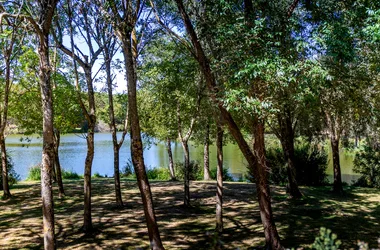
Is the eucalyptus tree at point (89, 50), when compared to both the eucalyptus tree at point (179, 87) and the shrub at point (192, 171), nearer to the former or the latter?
the eucalyptus tree at point (179, 87)

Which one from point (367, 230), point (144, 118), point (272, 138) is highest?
point (144, 118)

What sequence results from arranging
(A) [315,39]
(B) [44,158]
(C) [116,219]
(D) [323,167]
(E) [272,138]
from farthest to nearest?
(E) [272,138]
(D) [323,167]
(C) [116,219]
(A) [315,39]
(B) [44,158]

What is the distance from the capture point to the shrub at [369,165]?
19.0 meters

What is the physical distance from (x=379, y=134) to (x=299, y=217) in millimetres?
10400

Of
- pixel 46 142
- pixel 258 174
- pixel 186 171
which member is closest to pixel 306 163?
pixel 186 171

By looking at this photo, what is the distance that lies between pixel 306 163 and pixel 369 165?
367 cm

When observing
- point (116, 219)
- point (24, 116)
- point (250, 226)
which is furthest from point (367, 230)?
point (24, 116)

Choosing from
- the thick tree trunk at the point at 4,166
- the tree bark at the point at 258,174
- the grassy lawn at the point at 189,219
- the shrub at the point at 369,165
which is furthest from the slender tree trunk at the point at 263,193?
the shrub at the point at 369,165

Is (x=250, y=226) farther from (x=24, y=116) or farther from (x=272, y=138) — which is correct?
(x=272, y=138)

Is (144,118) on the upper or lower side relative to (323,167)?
upper

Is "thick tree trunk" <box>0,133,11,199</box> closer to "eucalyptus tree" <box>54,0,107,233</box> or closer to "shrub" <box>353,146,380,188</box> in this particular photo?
"eucalyptus tree" <box>54,0,107,233</box>

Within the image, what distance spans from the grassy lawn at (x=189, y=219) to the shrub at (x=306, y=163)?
3993 mm

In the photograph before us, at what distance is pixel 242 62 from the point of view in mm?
6473

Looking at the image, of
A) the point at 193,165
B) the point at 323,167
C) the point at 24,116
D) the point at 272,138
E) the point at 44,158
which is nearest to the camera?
the point at 44,158
